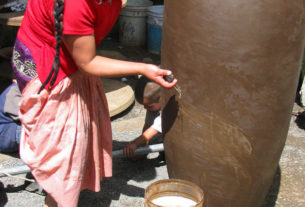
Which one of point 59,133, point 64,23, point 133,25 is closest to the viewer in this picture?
point 64,23

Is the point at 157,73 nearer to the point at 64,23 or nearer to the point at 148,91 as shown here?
the point at 64,23

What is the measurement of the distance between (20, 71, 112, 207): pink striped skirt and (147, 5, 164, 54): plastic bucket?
3032mm

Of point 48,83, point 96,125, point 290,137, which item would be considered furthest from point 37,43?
point 290,137

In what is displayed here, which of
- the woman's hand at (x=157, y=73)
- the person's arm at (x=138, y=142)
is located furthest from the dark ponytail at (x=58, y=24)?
the person's arm at (x=138, y=142)

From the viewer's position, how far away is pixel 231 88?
1768mm

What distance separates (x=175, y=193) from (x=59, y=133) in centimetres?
64

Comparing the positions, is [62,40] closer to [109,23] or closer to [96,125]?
[109,23]

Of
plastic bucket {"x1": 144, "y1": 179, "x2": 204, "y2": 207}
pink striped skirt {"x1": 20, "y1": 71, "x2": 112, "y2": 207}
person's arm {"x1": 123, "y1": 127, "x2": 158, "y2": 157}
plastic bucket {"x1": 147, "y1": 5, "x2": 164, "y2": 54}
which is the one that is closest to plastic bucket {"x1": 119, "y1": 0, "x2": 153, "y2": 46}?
plastic bucket {"x1": 147, "y1": 5, "x2": 164, "y2": 54}

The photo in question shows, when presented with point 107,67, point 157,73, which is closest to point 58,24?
point 107,67

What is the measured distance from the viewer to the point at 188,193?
177cm

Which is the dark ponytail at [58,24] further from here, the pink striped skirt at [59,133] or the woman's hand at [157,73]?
the woman's hand at [157,73]

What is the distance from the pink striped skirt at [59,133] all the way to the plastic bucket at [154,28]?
3.03 m

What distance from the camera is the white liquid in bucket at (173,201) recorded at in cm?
175

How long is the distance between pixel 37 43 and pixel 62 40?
0.23 metres
